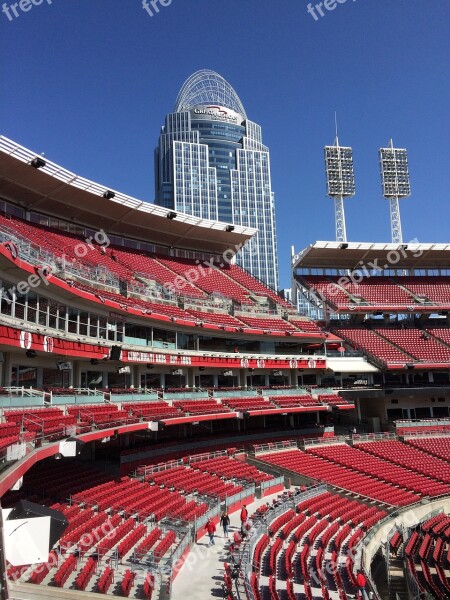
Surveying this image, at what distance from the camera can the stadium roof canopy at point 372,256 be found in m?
54.1

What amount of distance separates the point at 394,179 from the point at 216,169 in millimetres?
102735

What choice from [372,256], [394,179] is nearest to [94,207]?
[372,256]

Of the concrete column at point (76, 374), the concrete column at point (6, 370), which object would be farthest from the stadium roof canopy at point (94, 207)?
the concrete column at point (6, 370)

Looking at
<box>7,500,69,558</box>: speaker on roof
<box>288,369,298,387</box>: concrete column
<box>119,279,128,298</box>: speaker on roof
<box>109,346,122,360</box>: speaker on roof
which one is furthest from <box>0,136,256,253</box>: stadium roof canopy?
<box>7,500,69,558</box>: speaker on roof

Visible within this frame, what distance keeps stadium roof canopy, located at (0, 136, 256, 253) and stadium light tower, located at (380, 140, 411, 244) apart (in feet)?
75.0

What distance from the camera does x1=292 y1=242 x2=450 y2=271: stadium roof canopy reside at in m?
54.1

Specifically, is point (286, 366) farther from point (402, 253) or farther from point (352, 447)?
point (402, 253)

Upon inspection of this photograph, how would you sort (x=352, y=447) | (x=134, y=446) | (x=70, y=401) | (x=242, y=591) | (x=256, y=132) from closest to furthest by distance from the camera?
(x=242, y=591)
(x=70, y=401)
(x=134, y=446)
(x=352, y=447)
(x=256, y=132)

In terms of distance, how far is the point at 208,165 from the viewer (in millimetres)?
A: 160750

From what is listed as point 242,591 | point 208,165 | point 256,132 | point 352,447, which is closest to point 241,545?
Answer: point 242,591

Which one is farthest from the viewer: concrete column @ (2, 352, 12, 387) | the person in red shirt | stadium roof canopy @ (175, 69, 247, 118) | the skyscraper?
stadium roof canopy @ (175, 69, 247, 118)

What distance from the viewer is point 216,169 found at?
16088cm

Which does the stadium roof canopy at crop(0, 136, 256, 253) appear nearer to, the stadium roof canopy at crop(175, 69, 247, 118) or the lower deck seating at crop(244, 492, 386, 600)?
the lower deck seating at crop(244, 492, 386, 600)

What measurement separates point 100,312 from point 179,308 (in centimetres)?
1042
